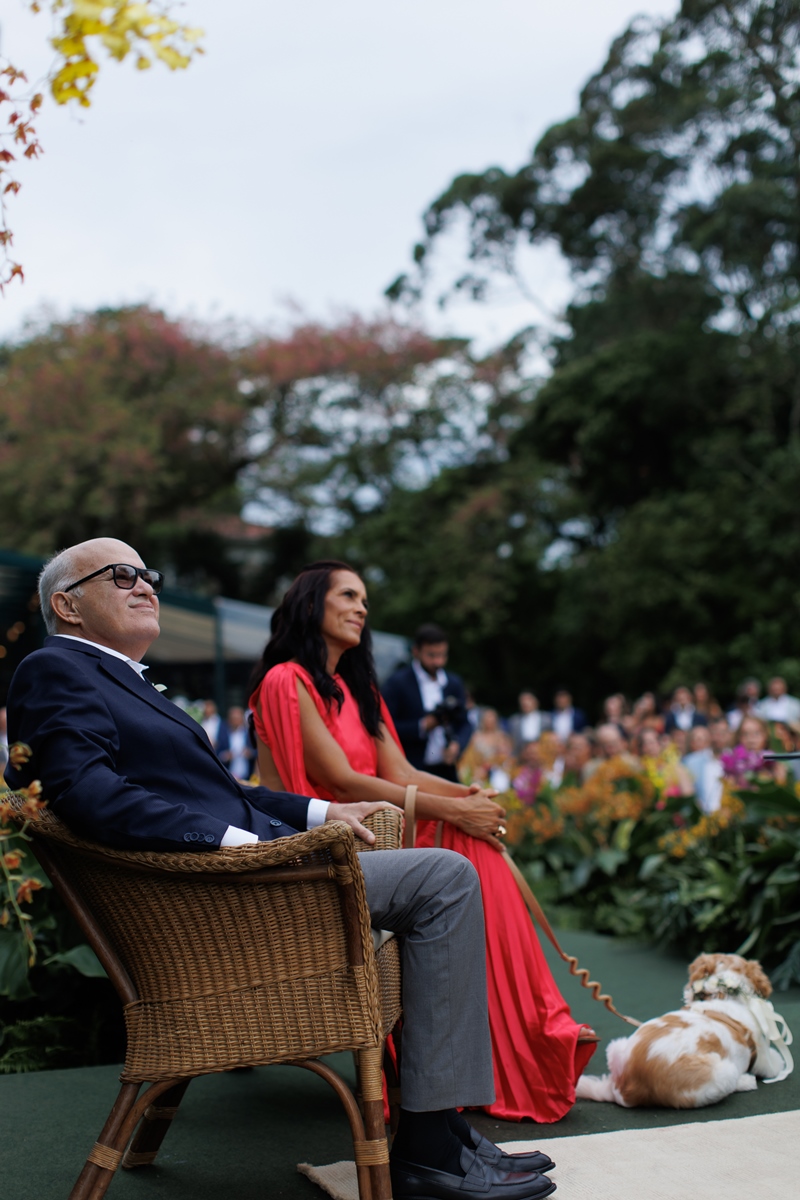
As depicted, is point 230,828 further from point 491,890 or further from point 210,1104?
point 210,1104

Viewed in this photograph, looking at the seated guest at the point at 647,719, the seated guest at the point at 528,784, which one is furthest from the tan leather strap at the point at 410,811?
the seated guest at the point at 647,719

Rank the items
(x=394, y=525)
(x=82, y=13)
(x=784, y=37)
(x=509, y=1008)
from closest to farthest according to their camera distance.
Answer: (x=82, y=13)
(x=509, y=1008)
(x=784, y=37)
(x=394, y=525)

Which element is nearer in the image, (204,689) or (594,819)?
(594,819)

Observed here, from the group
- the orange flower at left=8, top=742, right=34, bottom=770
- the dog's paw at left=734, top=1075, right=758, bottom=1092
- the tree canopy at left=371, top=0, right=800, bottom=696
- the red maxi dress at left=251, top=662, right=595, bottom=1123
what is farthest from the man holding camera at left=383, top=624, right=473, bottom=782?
the tree canopy at left=371, top=0, right=800, bottom=696

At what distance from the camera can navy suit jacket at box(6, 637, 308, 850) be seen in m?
2.28

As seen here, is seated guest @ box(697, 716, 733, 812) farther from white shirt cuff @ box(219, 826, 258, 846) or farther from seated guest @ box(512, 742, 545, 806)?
white shirt cuff @ box(219, 826, 258, 846)

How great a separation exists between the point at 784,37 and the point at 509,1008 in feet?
66.4

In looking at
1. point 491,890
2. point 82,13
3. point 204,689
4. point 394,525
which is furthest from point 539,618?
point 82,13

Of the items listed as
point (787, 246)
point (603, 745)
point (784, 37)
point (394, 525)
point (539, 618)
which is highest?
point (784, 37)

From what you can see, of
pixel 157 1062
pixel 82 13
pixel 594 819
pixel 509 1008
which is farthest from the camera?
pixel 594 819

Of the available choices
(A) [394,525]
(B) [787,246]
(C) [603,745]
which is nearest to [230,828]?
(C) [603,745]

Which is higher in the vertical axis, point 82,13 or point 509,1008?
point 82,13

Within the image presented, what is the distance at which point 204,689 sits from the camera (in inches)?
885

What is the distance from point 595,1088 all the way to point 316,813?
132 cm
